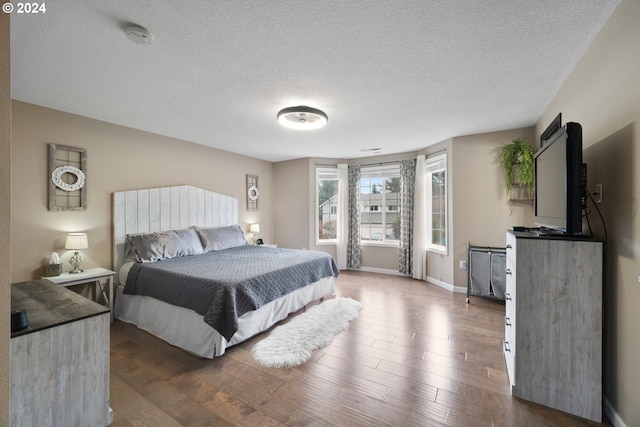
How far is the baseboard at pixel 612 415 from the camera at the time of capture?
1512mm

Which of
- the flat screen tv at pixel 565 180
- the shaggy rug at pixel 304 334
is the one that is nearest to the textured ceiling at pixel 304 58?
the flat screen tv at pixel 565 180

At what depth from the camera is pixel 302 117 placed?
284cm

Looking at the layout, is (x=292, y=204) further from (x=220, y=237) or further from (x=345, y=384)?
(x=345, y=384)

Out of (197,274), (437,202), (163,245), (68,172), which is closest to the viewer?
(197,274)

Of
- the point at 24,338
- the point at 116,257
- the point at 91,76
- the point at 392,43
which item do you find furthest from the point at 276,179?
the point at 24,338

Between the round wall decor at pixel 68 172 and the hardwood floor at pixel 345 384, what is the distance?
5.47ft

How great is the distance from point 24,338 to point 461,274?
182 inches

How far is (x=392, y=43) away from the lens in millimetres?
1792

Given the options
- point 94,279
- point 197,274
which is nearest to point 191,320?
point 197,274

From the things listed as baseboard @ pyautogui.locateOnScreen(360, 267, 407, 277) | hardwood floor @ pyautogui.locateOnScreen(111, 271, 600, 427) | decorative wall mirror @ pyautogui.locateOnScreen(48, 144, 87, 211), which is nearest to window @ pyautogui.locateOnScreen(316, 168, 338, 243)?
baseboard @ pyautogui.locateOnScreen(360, 267, 407, 277)

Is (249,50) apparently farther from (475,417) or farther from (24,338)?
(475,417)

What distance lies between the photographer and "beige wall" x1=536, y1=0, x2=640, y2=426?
1.42 m

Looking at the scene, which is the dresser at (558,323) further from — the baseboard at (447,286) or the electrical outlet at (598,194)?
the baseboard at (447,286)

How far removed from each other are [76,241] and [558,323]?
4.37 m
